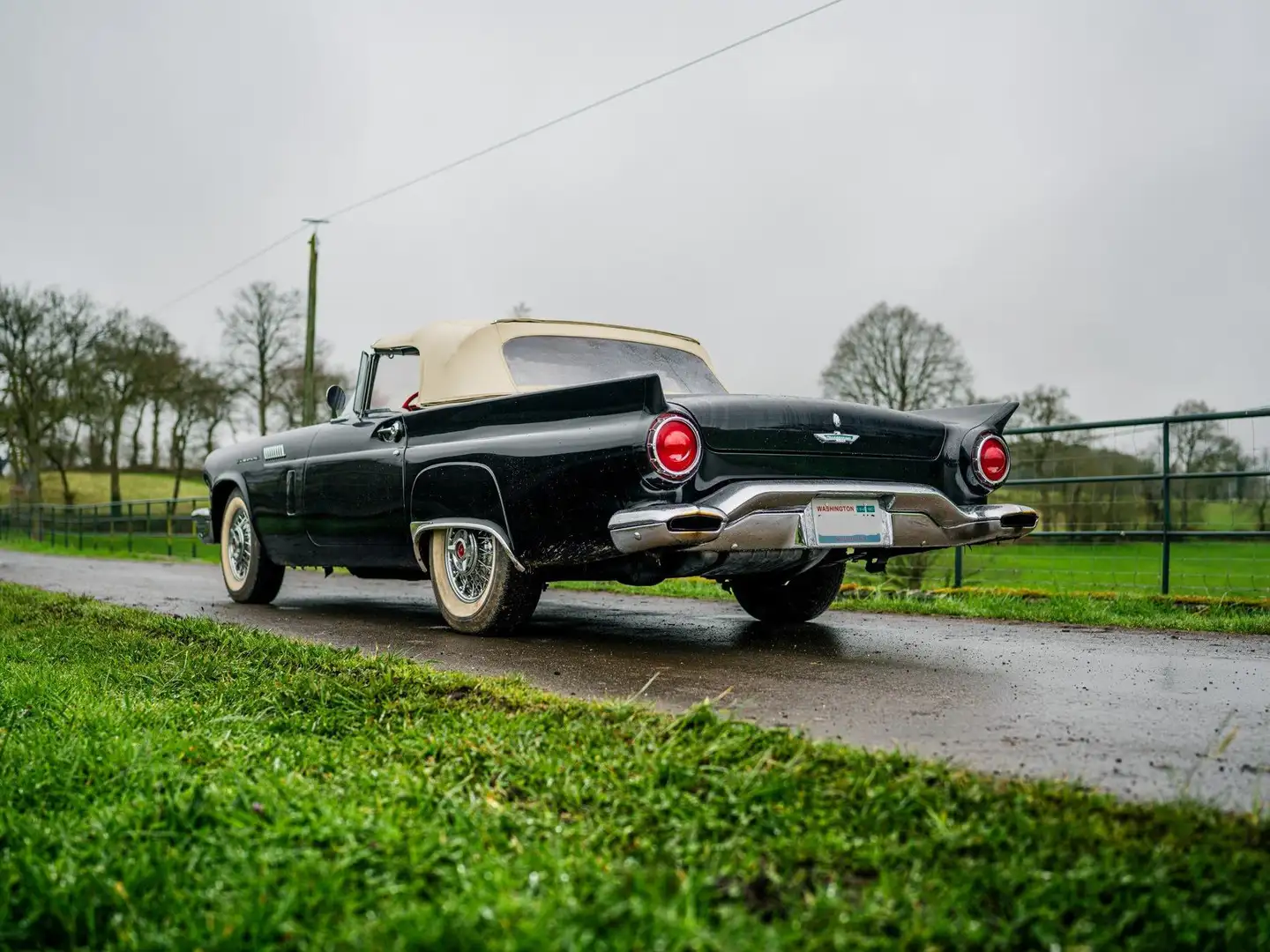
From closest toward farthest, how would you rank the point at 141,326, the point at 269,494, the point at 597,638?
the point at 597,638
the point at 269,494
the point at 141,326

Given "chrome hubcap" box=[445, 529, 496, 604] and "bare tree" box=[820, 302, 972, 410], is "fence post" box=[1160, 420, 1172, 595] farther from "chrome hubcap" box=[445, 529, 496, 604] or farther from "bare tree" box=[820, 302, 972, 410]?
"bare tree" box=[820, 302, 972, 410]

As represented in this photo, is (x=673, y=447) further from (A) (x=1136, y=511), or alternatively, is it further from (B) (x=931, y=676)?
(A) (x=1136, y=511)

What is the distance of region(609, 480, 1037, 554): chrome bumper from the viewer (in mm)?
4523

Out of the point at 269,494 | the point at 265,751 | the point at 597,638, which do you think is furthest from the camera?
the point at 269,494

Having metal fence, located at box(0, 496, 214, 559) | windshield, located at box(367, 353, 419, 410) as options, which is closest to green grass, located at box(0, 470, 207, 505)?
metal fence, located at box(0, 496, 214, 559)

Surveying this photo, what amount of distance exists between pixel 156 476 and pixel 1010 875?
5698 cm

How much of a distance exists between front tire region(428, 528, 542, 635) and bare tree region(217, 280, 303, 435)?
36.5 metres

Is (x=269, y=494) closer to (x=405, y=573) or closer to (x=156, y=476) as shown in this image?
(x=405, y=573)

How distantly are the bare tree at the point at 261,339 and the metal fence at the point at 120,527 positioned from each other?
8.35 m

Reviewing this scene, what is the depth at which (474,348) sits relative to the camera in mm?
6004

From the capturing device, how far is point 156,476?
5397cm

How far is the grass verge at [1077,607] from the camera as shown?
6.59 metres

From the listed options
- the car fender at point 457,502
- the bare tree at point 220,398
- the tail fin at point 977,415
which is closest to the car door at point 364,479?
the car fender at point 457,502

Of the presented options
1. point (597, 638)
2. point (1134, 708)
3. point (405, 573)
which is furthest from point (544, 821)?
point (405, 573)
